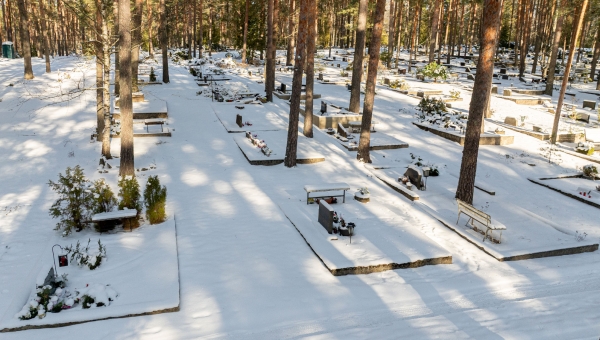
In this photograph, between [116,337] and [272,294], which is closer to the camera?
[116,337]

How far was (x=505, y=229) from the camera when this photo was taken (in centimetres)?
1011

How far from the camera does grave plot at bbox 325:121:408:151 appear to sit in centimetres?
1847

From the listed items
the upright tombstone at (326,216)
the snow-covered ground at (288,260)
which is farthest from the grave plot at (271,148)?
the upright tombstone at (326,216)

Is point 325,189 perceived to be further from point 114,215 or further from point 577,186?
point 577,186

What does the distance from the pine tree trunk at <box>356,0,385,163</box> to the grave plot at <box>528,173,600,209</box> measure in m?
6.19

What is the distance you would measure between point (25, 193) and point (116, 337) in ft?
26.7

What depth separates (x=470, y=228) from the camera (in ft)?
36.2

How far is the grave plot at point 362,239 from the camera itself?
8.74 metres

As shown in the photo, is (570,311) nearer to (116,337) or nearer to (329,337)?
(329,337)

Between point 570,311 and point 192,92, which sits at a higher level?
point 192,92

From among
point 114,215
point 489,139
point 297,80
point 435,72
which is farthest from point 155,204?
point 435,72

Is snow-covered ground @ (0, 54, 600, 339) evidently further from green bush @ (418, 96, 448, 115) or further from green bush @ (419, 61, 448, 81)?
green bush @ (419, 61, 448, 81)

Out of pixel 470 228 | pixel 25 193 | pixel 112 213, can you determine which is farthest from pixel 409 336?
pixel 25 193

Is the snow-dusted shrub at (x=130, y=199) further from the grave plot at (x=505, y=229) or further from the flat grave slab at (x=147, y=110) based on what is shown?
the flat grave slab at (x=147, y=110)
